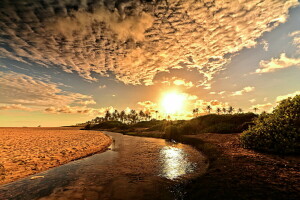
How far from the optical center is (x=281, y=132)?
877 cm

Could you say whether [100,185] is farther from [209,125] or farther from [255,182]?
[209,125]

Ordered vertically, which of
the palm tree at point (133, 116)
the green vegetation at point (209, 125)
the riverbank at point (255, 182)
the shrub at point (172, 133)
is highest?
the palm tree at point (133, 116)

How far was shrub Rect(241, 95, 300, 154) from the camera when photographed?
8172mm

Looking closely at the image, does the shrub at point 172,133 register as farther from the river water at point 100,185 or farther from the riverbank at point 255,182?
the riverbank at point 255,182

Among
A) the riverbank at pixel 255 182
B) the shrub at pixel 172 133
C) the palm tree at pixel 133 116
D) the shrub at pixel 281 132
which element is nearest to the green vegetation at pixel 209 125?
the shrub at pixel 172 133

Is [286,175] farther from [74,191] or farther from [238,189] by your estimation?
[74,191]

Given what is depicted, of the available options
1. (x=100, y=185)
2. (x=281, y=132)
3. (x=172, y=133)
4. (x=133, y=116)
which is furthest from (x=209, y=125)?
(x=133, y=116)

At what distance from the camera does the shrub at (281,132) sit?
817cm

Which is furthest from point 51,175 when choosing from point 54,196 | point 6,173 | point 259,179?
point 259,179

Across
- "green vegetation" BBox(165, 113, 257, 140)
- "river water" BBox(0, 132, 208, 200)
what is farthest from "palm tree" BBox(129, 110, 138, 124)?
"river water" BBox(0, 132, 208, 200)

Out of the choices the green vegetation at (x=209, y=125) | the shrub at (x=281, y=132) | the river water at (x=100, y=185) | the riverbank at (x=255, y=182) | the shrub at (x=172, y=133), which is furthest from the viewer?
the shrub at (x=172, y=133)

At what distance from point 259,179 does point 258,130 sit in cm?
663

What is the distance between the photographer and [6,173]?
27.0 ft

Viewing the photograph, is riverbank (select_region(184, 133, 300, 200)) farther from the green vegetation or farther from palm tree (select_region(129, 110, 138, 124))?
palm tree (select_region(129, 110, 138, 124))
